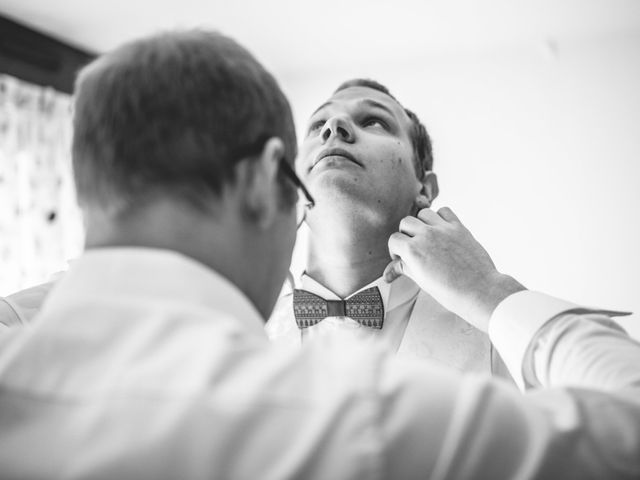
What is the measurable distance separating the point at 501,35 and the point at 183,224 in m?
3.63

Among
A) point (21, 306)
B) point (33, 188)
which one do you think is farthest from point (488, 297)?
point (33, 188)

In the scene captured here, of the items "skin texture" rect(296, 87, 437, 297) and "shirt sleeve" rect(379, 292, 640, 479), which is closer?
"shirt sleeve" rect(379, 292, 640, 479)

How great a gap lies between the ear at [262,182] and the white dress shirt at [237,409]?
0.13 metres

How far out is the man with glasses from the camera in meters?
0.44

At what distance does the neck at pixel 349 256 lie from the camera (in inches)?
55.5

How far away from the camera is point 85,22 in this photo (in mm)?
3549

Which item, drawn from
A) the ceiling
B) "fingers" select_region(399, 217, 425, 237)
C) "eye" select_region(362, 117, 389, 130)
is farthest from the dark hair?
the ceiling

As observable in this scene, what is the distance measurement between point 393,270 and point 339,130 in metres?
0.38

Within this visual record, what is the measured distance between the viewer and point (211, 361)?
18.1 inches

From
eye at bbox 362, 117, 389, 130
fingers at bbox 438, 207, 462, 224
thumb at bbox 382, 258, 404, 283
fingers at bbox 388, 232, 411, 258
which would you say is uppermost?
eye at bbox 362, 117, 389, 130

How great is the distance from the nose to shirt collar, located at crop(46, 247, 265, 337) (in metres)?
0.85

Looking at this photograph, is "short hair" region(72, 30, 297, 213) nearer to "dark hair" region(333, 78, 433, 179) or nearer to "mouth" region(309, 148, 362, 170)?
"mouth" region(309, 148, 362, 170)

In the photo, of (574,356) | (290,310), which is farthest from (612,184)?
(574,356)

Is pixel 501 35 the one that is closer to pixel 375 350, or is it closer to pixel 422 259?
pixel 422 259
